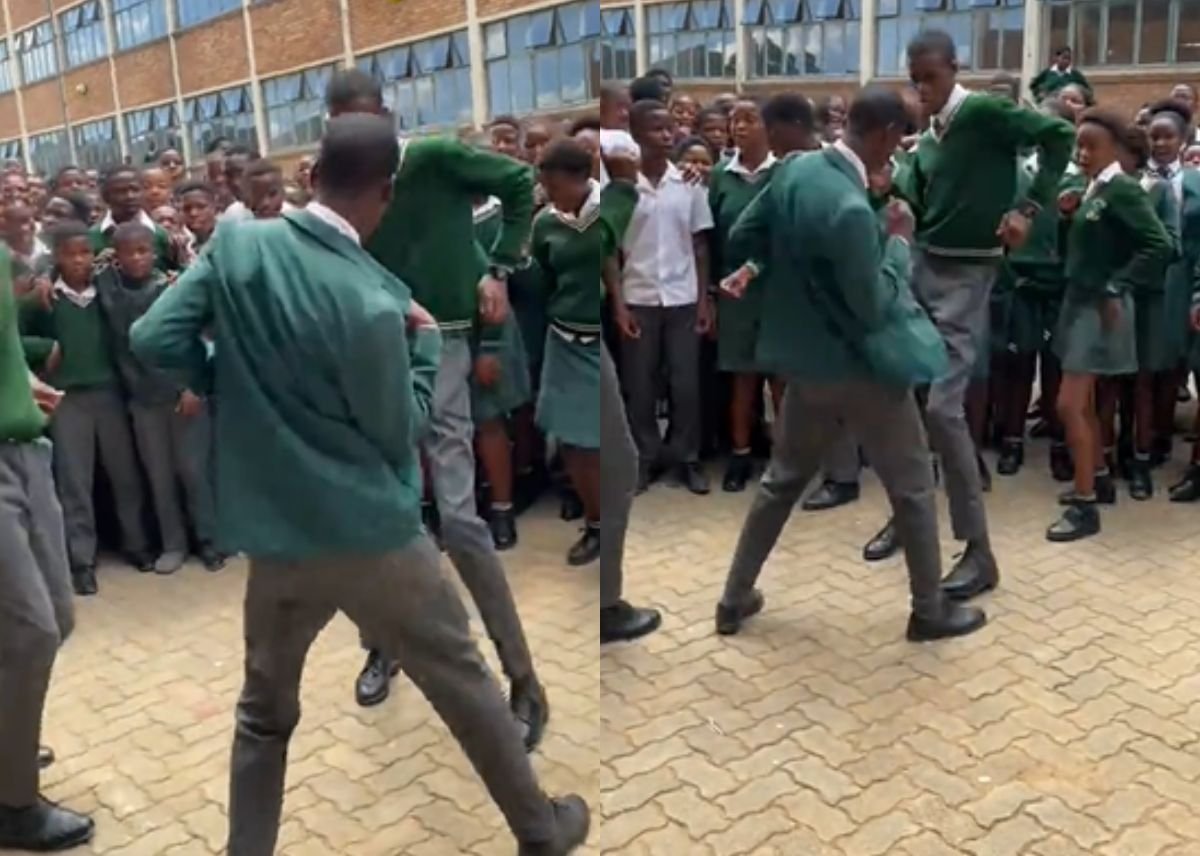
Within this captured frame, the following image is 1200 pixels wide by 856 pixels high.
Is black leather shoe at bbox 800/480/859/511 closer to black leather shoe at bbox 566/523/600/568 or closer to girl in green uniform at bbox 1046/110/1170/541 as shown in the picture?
girl in green uniform at bbox 1046/110/1170/541

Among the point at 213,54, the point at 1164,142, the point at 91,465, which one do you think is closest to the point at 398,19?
the point at 213,54

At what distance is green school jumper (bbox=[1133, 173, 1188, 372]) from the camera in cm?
380

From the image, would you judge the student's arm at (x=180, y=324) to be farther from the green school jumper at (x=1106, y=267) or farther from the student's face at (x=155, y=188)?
the green school jumper at (x=1106, y=267)

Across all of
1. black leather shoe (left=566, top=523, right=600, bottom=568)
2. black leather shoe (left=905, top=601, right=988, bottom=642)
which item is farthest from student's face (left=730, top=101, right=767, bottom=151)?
black leather shoe (left=905, top=601, right=988, bottom=642)

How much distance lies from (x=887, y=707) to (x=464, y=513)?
1.07 metres

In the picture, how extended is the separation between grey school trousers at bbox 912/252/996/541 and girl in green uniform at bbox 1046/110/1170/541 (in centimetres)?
55

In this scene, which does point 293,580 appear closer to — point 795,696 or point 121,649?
point 795,696

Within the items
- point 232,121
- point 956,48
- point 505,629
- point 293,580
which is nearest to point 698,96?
point 956,48

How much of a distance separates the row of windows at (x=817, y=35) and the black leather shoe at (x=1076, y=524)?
4.53 ft

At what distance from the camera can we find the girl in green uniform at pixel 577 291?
2154 mm

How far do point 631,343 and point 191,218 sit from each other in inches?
77.9

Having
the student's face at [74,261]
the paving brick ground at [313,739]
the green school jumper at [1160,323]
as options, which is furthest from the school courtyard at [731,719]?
the student's face at [74,261]

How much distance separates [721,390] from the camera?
123 inches

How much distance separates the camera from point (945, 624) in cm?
295
